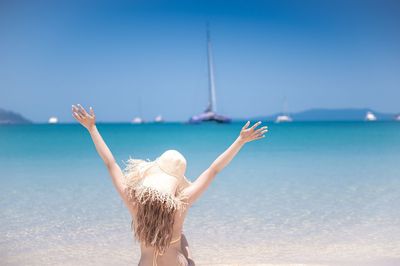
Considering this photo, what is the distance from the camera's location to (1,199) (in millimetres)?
8812

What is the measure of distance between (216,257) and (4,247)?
264 centimetres

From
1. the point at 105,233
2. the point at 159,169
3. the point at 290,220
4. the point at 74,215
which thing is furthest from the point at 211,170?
the point at 74,215

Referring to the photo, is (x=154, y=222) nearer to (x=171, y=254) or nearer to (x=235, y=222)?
(x=171, y=254)

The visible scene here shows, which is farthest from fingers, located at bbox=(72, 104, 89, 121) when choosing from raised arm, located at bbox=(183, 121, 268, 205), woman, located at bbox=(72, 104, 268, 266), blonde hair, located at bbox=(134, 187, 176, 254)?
raised arm, located at bbox=(183, 121, 268, 205)

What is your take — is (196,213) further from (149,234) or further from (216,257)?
(149,234)

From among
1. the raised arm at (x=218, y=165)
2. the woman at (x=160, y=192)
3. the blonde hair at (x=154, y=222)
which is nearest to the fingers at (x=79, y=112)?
the woman at (x=160, y=192)

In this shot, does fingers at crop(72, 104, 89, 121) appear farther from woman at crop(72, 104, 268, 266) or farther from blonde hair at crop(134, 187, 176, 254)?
blonde hair at crop(134, 187, 176, 254)

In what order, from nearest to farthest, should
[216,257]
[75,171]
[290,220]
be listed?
[216,257]
[290,220]
[75,171]

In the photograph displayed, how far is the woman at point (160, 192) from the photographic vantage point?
2816 mm

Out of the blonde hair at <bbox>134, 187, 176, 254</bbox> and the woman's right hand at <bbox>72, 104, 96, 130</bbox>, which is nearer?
the blonde hair at <bbox>134, 187, 176, 254</bbox>

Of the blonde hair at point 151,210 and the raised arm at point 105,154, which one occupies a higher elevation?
the raised arm at point 105,154

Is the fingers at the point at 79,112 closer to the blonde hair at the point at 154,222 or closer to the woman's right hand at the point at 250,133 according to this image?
the blonde hair at the point at 154,222

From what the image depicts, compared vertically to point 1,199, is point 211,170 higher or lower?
higher

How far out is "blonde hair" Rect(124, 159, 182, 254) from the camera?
9.15ft
